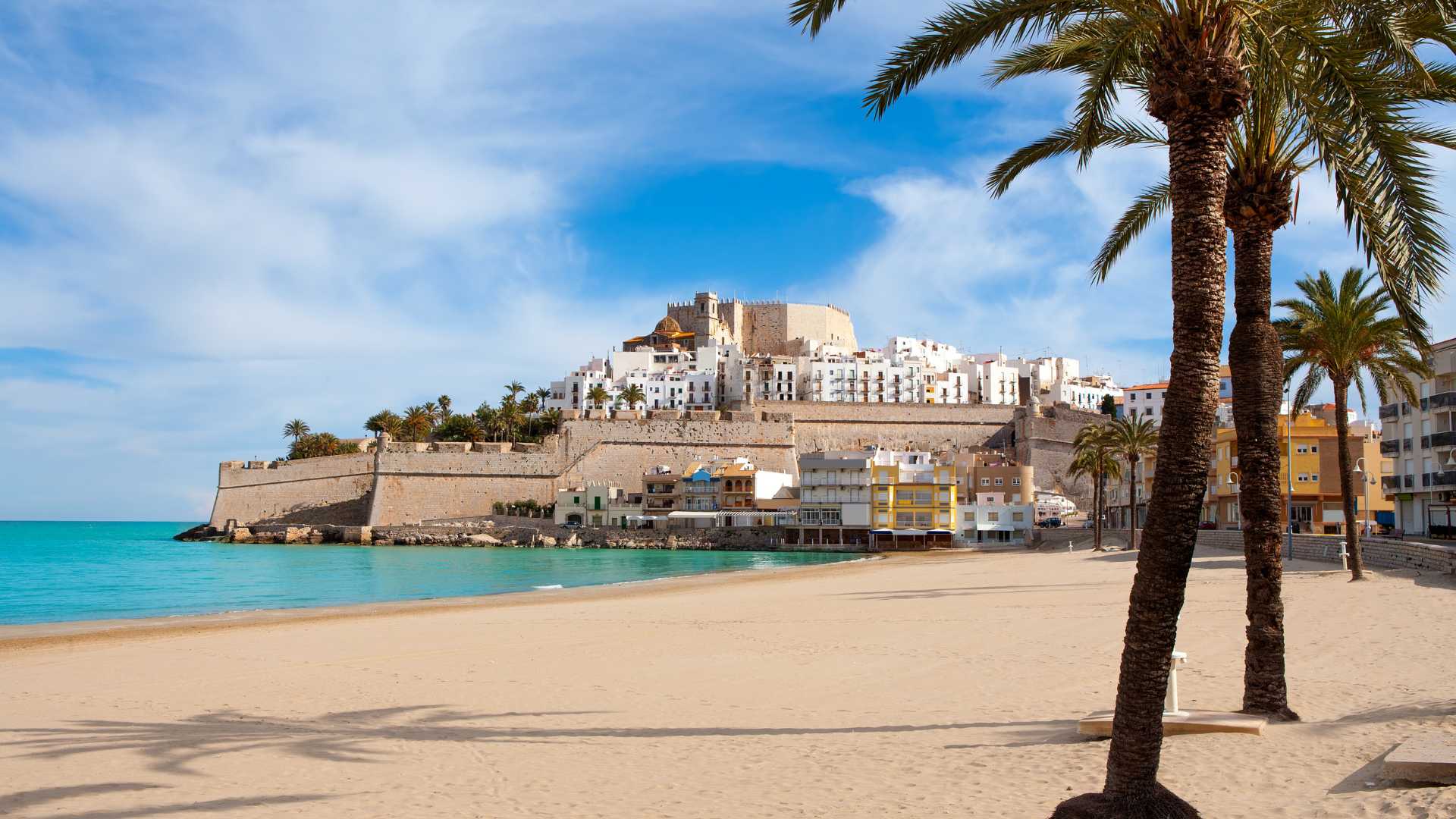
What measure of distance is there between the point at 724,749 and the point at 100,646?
13285mm

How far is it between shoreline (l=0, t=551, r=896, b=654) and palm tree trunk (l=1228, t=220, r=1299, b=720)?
1701cm

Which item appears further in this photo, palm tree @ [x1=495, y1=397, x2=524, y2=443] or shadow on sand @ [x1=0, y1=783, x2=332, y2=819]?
palm tree @ [x1=495, y1=397, x2=524, y2=443]

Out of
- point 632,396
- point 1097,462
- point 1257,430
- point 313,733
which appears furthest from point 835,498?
point 313,733

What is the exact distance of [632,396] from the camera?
96312 millimetres

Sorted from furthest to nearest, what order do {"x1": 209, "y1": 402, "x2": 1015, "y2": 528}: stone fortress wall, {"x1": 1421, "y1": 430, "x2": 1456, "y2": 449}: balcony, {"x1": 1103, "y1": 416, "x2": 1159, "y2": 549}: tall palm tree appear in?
{"x1": 209, "y1": 402, "x2": 1015, "y2": 528}: stone fortress wall → {"x1": 1103, "y1": 416, "x2": 1159, "y2": 549}: tall palm tree → {"x1": 1421, "y1": 430, "x2": 1456, "y2": 449}: balcony

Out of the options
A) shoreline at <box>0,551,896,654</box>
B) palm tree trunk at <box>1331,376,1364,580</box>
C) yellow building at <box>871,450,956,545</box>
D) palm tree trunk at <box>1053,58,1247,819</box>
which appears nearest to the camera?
palm tree trunk at <box>1053,58,1247,819</box>

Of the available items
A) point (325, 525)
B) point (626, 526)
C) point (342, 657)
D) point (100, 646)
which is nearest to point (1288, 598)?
point (342, 657)

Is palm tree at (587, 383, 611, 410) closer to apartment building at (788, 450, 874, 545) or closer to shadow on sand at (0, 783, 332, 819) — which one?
apartment building at (788, 450, 874, 545)

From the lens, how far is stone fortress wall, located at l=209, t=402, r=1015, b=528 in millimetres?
75750

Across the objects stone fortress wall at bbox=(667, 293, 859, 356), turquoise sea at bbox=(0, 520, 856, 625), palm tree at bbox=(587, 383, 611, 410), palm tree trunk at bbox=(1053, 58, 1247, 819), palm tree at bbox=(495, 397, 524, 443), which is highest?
stone fortress wall at bbox=(667, 293, 859, 356)

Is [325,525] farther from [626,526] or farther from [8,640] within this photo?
[8,640]

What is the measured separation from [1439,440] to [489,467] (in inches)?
2280

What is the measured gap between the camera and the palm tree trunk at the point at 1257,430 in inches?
320

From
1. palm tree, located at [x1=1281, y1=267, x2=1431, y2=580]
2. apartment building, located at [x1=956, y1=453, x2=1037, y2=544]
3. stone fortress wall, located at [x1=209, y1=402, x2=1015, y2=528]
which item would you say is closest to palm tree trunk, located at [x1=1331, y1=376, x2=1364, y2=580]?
palm tree, located at [x1=1281, y1=267, x2=1431, y2=580]
